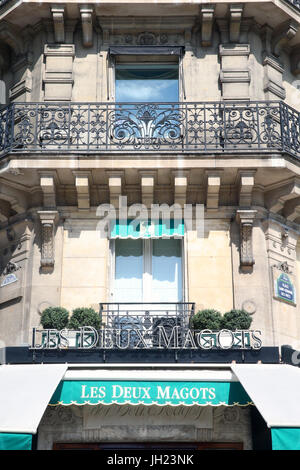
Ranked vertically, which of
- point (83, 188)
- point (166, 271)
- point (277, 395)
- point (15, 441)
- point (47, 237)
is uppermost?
point (83, 188)

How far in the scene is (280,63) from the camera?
43.9ft

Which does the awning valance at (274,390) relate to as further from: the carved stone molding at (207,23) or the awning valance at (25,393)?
the carved stone molding at (207,23)

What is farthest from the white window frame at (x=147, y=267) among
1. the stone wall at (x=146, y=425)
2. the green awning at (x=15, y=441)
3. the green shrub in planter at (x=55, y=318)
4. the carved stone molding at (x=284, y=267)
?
the green awning at (x=15, y=441)

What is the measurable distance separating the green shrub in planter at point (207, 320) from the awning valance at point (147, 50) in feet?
13.9

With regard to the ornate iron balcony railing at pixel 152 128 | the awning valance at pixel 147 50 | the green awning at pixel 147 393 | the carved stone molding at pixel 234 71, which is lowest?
the green awning at pixel 147 393

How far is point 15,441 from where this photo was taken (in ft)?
29.8

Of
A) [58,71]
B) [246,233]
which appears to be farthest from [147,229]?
[58,71]

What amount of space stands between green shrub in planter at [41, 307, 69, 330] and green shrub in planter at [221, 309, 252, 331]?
81.4 inches

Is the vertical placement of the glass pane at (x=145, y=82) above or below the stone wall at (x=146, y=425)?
above

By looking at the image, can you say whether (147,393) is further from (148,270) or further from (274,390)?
(148,270)

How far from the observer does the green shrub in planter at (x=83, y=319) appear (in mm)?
10922

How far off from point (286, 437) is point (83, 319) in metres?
3.14
